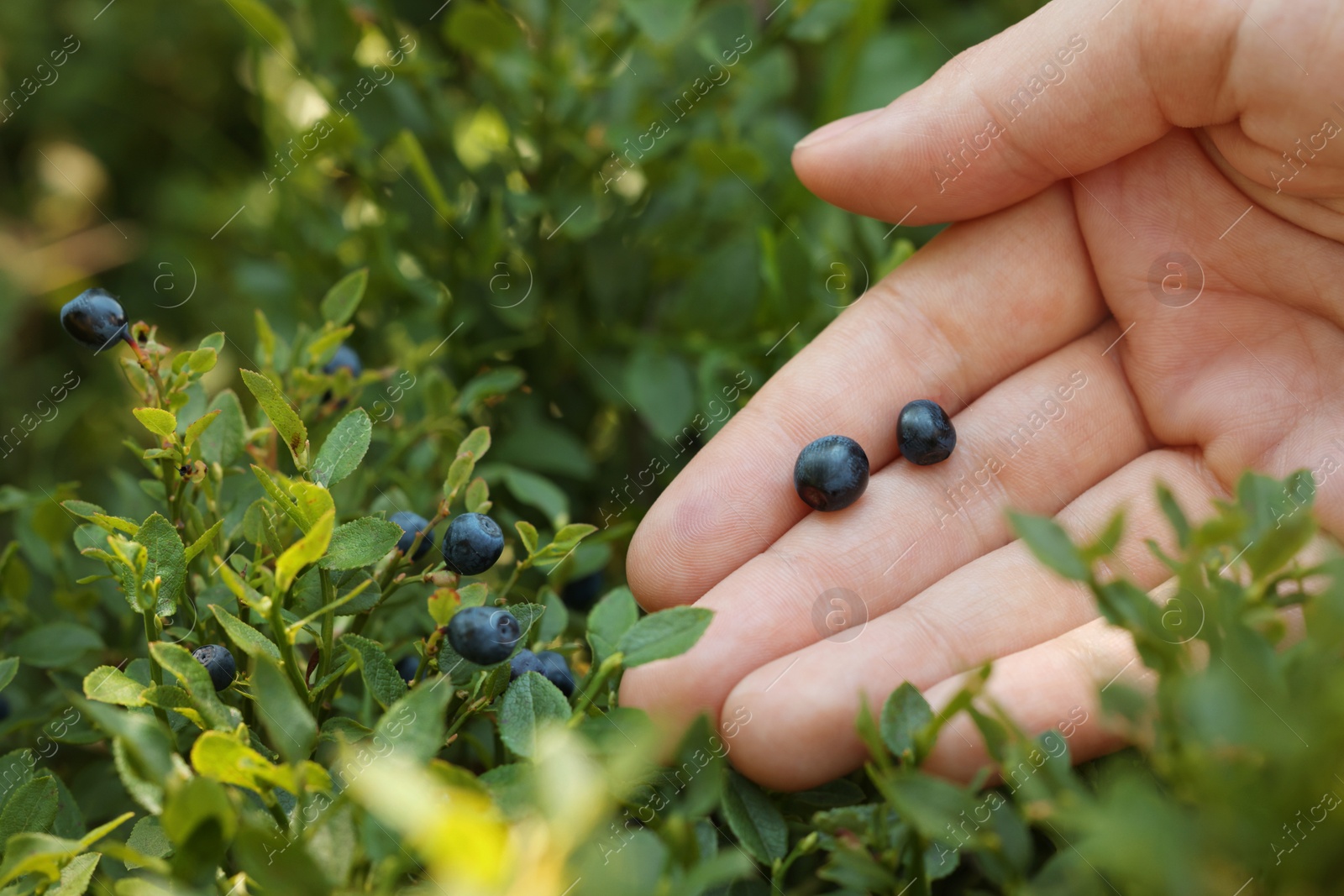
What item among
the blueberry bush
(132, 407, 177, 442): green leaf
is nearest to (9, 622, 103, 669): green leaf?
the blueberry bush

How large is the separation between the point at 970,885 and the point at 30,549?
1.42 m

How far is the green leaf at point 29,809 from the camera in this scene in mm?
1068

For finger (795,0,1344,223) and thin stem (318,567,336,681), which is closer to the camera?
thin stem (318,567,336,681)

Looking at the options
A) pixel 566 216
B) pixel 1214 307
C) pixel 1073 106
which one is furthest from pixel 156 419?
pixel 1214 307

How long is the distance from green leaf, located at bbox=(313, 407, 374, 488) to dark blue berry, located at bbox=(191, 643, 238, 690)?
25cm

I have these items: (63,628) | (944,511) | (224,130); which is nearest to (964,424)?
(944,511)

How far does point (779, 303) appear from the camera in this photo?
1.84m

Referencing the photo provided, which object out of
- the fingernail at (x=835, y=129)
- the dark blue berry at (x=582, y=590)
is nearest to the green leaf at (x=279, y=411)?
the dark blue berry at (x=582, y=590)

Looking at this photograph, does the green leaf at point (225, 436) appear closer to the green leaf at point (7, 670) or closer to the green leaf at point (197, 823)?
the green leaf at point (7, 670)

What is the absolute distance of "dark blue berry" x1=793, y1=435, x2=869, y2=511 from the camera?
154 centimetres

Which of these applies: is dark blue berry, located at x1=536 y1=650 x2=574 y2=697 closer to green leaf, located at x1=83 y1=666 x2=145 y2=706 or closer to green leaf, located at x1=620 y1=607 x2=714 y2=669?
green leaf, located at x1=620 y1=607 x2=714 y2=669

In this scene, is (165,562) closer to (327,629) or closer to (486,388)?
(327,629)

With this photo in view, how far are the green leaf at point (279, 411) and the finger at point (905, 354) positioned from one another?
59 centimetres

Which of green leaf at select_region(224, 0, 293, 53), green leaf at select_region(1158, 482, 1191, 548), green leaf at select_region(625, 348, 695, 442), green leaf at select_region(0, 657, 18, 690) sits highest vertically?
green leaf at select_region(224, 0, 293, 53)
